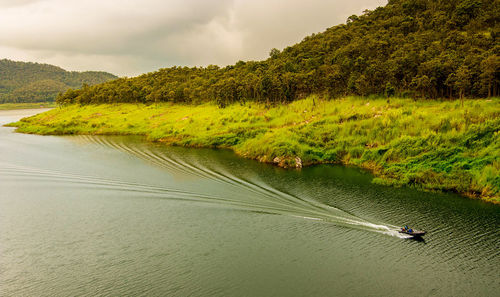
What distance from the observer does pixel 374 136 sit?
4381 cm

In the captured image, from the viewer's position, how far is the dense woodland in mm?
49938

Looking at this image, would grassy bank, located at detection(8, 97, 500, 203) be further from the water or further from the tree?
the water

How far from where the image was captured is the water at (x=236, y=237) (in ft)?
57.6

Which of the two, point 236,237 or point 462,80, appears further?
point 462,80

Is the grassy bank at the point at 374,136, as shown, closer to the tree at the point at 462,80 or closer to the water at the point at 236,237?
the tree at the point at 462,80

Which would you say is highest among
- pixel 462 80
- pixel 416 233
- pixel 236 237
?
pixel 462 80

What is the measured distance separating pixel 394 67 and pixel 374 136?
794 inches

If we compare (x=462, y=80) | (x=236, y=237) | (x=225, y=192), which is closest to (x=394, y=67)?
(x=462, y=80)

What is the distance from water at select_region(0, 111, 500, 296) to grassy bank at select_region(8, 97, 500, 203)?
11.2 ft

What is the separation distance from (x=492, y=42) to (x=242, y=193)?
5547 cm

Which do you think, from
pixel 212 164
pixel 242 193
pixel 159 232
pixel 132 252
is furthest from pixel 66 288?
pixel 212 164

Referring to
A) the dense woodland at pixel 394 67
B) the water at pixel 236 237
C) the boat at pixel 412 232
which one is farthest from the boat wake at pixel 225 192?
the dense woodland at pixel 394 67

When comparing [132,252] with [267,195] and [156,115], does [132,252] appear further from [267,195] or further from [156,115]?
[156,115]

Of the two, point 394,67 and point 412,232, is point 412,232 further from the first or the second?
point 394,67
